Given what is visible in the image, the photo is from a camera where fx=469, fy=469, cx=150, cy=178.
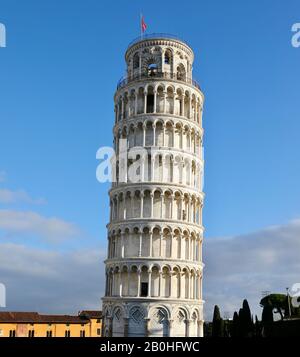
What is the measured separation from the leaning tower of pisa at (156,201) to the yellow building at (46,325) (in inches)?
1259

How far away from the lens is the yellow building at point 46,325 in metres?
77.1

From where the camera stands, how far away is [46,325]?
7969 centimetres

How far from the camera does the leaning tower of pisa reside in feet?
159

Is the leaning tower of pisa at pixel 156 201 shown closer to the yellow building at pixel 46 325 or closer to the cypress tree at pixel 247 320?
the cypress tree at pixel 247 320

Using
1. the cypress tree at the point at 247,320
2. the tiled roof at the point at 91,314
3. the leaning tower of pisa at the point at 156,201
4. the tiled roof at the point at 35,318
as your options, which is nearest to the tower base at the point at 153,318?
the leaning tower of pisa at the point at 156,201

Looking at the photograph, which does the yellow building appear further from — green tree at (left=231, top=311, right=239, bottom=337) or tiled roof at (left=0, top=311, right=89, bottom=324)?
green tree at (left=231, top=311, right=239, bottom=337)

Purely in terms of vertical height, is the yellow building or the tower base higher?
the tower base

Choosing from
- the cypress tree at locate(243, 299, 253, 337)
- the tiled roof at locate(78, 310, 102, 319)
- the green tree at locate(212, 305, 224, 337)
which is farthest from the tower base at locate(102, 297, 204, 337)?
the tiled roof at locate(78, 310, 102, 319)

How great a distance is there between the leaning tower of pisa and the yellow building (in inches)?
1259
